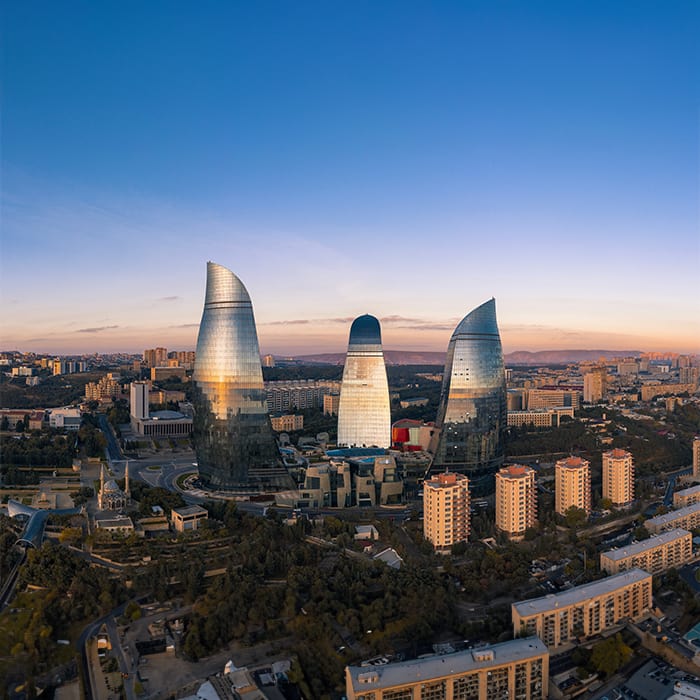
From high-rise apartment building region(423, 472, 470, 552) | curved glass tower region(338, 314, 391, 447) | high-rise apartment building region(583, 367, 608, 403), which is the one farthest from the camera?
high-rise apartment building region(583, 367, 608, 403)

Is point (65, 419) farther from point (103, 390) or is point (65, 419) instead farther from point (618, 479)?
point (618, 479)

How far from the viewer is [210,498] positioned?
53.9 ft

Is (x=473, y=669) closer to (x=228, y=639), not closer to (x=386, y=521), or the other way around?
(x=228, y=639)

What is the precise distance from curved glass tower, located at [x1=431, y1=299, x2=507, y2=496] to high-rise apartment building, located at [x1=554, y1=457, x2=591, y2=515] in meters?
2.51

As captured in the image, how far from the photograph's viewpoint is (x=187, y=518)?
13859 millimetres

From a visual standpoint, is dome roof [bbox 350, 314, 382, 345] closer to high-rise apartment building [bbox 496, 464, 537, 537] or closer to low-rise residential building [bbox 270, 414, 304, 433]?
high-rise apartment building [bbox 496, 464, 537, 537]

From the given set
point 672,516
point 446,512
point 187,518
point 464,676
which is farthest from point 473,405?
point 464,676

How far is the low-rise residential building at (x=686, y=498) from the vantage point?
50.1ft

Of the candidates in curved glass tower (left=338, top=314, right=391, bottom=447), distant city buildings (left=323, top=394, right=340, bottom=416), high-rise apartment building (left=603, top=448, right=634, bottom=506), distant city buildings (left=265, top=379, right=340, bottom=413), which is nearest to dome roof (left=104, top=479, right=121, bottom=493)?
curved glass tower (left=338, top=314, right=391, bottom=447)

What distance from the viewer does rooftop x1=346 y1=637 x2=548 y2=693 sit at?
7484 mm

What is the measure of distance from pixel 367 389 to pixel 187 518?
7.81 m

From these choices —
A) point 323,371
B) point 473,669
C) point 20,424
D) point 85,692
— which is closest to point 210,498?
point 85,692

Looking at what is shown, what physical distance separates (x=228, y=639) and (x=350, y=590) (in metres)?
2.01

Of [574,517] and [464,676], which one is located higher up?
[574,517]
